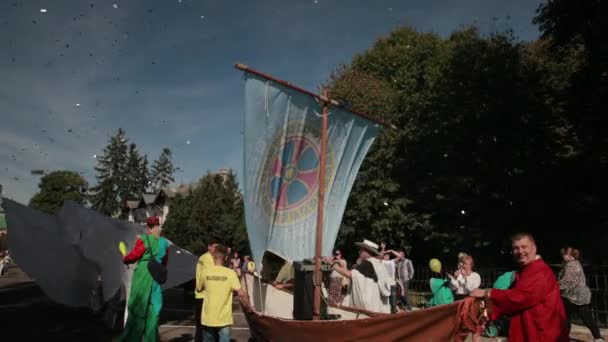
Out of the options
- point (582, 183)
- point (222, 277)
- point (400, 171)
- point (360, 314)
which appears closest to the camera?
point (222, 277)

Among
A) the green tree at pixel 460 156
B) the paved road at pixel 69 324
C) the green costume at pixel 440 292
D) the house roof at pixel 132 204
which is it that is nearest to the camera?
the green costume at pixel 440 292

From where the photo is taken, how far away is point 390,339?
4656 mm

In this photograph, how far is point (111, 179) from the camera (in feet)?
241

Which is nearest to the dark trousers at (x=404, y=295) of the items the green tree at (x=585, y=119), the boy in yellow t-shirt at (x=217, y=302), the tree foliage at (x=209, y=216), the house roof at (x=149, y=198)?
the green tree at (x=585, y=119)

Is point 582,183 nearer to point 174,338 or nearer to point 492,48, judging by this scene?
point 492,48

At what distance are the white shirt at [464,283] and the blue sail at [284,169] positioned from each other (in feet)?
7.56

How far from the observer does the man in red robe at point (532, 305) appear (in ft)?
11.4

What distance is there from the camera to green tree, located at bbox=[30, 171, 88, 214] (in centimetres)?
8438

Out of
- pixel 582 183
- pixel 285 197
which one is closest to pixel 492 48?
pixel 582 183

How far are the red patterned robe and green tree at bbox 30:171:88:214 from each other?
90.8 meters

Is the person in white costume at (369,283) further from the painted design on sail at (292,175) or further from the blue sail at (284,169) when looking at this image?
the painted design on sail at (292,175)

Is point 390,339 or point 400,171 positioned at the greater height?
point 400,171

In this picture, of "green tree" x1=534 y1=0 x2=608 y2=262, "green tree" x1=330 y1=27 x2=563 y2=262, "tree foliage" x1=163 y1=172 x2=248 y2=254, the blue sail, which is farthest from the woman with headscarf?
"tree foliage" x1=163 y1=172 x2=248 y2=254

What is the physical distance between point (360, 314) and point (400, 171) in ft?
49.7
